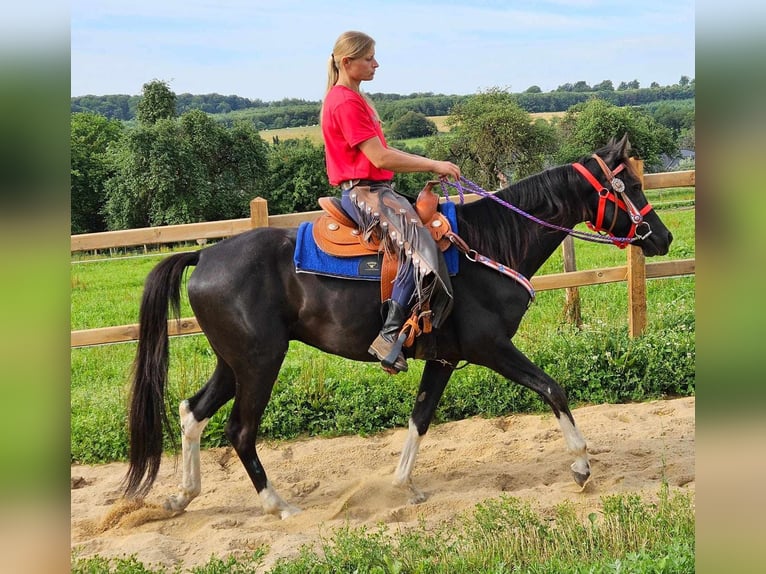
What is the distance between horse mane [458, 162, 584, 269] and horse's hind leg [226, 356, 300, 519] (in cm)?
161

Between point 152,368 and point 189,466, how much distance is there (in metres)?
0.74

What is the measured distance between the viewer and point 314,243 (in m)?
5.16

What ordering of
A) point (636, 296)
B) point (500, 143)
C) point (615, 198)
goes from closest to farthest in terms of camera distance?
1. point (615, 198)
2. point (636, 296)
3. point (500, 143)

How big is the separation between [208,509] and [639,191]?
149 inches

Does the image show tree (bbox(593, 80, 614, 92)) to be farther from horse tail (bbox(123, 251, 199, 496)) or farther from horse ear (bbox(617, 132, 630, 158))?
horse tail (bbox(123, 251, 199, 496))

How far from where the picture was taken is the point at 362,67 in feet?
16.0

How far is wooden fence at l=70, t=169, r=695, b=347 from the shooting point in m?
7.06

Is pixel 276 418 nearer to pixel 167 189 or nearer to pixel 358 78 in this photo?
pixel 358 78

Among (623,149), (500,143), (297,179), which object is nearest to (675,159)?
(500,143)

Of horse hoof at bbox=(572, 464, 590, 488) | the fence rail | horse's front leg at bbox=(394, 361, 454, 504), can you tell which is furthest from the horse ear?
the fence rail

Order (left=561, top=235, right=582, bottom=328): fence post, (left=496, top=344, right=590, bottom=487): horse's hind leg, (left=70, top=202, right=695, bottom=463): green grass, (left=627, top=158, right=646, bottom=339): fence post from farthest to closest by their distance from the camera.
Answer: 1. (left=561, top=235, right=582, bottom=328): fence post
2. (left=627, top=158, right=646, bottom=339): fence post
3. (left=70, top=202, right=695, bottom=463): green grass
4. (left=496, top=344, right=590, bottom=487): horse's hind leg

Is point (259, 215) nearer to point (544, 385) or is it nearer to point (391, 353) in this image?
point (391, 353)
